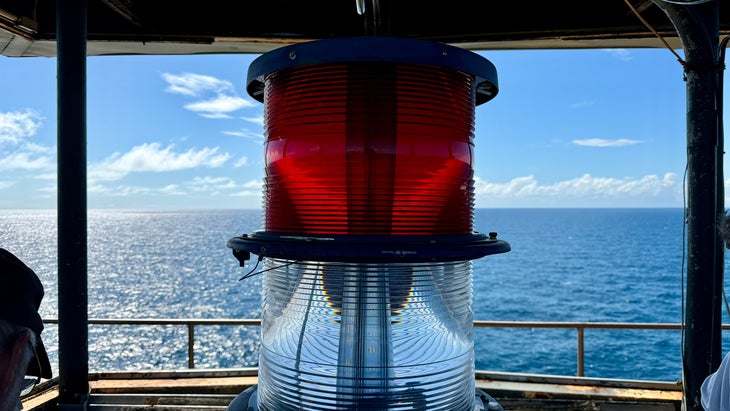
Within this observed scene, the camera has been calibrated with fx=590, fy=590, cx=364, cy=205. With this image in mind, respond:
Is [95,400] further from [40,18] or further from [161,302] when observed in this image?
[161,302]

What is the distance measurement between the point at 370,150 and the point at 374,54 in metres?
0.20

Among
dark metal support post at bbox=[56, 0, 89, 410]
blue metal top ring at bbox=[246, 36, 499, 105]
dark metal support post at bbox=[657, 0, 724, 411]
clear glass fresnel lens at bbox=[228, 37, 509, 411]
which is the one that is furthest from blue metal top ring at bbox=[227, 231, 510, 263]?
dark metal support post at bbox=[56, 0, 89, 410]

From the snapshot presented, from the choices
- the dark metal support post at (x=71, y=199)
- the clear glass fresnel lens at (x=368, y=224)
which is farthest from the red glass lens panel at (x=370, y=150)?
the dark metal support post at (x=71, y=199)

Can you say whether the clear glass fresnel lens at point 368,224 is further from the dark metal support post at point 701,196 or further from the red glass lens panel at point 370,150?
the dark metal support post at point 701,196

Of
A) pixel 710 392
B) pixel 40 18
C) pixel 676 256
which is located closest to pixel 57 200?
pixel 40 18

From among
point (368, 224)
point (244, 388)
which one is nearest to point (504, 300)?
point (244, 388)

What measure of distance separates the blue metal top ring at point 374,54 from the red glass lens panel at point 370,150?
3 cm

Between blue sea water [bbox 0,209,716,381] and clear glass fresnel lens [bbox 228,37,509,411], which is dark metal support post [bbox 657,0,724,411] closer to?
blue sea water [bbox 0,209,716,381]

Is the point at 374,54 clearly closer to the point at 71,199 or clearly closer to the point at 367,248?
the point at 367,248

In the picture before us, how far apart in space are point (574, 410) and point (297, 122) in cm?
308

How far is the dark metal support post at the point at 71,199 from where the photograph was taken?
3.16 m

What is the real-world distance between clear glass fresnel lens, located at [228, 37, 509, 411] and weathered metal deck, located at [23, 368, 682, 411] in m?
2.22

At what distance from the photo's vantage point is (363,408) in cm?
132

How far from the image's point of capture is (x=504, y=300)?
5497cm
